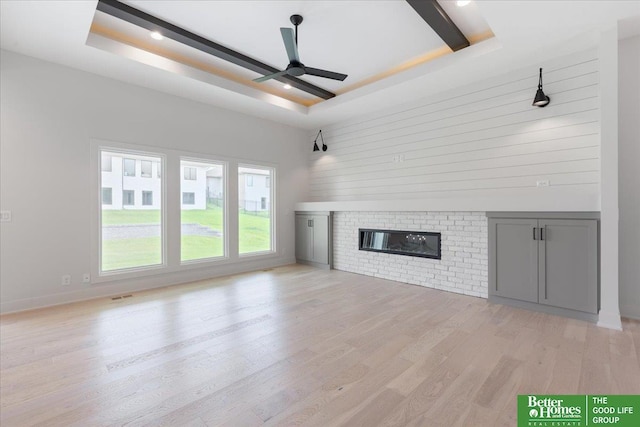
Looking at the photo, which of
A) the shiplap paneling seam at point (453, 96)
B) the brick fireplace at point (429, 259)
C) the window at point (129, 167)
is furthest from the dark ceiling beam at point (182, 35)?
the brick fireplace at point (429, 259)

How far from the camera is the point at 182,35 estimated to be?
3.61 metres

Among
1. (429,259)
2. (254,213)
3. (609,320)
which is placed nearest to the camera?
(609,320)

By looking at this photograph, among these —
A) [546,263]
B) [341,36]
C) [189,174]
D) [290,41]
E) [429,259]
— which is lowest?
[429,259]

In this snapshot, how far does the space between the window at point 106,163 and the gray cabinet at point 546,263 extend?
5535mm

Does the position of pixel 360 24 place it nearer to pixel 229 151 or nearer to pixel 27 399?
pixel 229 151

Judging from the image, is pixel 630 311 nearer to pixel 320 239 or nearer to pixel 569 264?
pixel 569 264

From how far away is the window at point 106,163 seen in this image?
4.41 metres

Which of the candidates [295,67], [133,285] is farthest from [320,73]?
[133,285]

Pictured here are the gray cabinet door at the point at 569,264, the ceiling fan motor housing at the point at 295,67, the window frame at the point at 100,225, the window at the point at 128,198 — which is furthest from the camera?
the window at the point at 128,198

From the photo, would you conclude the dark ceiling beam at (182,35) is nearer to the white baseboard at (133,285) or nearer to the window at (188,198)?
the window at (188,198)

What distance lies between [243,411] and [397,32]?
4138 mm

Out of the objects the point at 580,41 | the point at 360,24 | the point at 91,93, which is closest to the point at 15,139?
the point at 91,93

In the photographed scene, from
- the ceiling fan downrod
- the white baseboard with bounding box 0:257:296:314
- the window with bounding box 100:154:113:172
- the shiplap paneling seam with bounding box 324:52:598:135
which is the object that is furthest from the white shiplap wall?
the window with bounding box 100:154:113:172

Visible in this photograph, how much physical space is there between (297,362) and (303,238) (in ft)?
14.3
